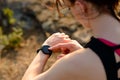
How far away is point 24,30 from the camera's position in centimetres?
481

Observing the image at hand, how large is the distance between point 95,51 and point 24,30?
3269mm

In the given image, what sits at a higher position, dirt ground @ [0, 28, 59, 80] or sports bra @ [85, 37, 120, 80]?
sports bra @ [85, 37, 120, 80]

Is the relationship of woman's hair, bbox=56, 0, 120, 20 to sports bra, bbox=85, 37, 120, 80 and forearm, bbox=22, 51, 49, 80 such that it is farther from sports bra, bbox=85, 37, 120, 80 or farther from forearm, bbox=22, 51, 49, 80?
forearm, bbox=22, 51, 49, 80

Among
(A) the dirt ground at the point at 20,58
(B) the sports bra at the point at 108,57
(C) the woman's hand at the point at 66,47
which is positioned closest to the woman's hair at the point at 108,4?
(B) the sports bra at the point at 108,57

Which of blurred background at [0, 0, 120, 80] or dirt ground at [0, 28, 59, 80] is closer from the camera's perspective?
dirt ground at [0, 28, 59, 80]

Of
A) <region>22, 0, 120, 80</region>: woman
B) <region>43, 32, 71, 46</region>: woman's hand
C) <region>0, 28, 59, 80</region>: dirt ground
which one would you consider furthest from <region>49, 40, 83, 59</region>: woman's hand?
<region>0, 28, 59, 80</region>: dirt ground

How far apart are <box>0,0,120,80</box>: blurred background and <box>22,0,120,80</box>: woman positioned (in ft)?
7.05

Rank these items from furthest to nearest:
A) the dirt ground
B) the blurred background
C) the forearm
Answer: the blurred background < the dirt ground < the forearm

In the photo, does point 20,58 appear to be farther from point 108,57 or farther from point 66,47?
point 108,57

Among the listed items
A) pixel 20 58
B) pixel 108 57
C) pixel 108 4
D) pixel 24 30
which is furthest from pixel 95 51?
pixel 24 30

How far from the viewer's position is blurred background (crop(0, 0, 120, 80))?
4125mm

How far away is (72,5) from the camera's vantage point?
1709mm

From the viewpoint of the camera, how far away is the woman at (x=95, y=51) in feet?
5.24

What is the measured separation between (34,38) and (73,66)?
308 cm
